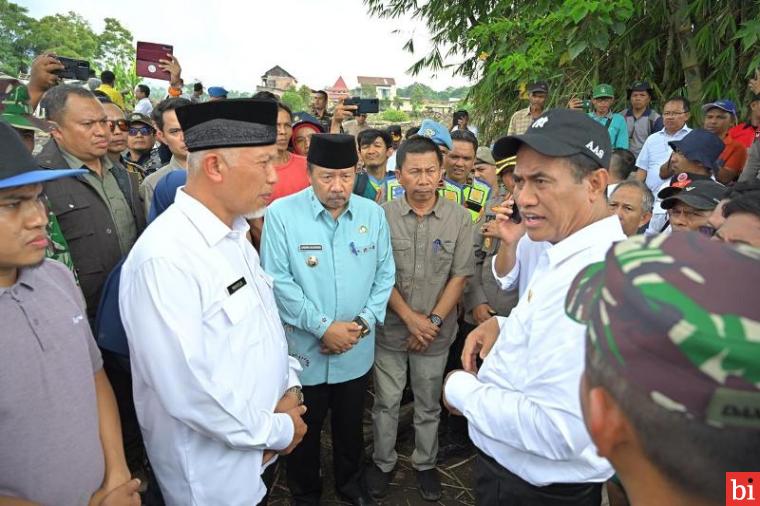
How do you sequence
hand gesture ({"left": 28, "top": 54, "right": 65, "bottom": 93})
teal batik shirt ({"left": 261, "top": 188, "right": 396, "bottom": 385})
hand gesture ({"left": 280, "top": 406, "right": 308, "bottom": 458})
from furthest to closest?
hand gesture ({"left": 28, "top": 54, "right": 65, "bottom": 93}), teal batik shirt ({"left": 261, "top": 188, "right": 396, "bottom": 385}), hand gesture ({"left": 280, "top": 406, "right": 308, "bottom": 458})

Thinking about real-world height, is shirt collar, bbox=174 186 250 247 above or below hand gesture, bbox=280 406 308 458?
above

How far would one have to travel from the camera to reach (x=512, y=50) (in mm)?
7164

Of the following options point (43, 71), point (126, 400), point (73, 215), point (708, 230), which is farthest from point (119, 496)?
point (43, 71)

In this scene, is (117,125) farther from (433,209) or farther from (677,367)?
(677,367)

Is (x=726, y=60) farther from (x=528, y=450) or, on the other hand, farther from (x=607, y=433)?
(x=607, y=433)

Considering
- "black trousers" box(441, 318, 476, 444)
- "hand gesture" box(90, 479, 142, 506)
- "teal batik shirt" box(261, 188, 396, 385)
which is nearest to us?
"hand gesture" box(90, 479, 142, 506)

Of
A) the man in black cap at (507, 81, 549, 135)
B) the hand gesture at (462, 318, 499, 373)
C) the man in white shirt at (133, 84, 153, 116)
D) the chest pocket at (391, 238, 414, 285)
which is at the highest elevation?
the man in black cap at (507, 81, 549, 135)

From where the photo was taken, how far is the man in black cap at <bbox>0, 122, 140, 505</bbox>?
1354 mm

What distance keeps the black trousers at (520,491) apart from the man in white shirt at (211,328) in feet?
2.69

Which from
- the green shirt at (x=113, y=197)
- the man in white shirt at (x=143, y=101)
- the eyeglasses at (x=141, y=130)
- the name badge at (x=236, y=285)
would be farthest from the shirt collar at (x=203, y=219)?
the man in white shirt at (x=143, y=101)

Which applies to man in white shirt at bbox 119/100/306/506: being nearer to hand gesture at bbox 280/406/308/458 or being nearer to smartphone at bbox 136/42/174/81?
hand gesture at bbox 280/406/308/458

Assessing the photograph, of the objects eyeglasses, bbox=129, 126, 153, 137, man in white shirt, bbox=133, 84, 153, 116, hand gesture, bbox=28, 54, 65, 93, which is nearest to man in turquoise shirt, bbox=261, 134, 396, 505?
hand gesture, bbox=28, 54, 65, 93

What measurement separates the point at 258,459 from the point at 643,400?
5.27ft

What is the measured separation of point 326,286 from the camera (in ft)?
9.27
